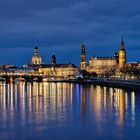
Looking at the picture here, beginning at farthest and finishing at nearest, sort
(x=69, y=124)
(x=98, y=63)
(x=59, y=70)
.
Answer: (x=59, y=70) < (x=98, y=63) < (x=69, y=124)

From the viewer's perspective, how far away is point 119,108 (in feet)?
116

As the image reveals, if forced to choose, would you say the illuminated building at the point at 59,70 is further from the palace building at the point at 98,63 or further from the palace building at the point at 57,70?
the palace building at the point at 98,63

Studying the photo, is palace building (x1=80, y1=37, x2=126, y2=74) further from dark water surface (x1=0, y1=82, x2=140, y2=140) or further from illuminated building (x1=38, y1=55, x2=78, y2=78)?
dark water surface (x1=0, y1=82, x2=140, y2=140)

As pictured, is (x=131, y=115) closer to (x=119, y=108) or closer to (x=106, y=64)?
(x=119, y=108)

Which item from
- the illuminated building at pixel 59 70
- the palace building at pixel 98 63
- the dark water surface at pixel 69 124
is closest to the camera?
the dark water surface at pixel 69 124

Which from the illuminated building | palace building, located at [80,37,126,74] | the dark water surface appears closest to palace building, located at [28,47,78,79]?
the illuminated building

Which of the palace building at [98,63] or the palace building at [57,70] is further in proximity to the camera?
the palace building at [57,70]

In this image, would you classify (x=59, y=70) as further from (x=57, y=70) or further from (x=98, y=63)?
(x=98, y=63)

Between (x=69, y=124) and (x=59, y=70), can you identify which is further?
(x=59, y=70)

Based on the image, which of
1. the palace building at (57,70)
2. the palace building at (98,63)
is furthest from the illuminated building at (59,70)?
the palace building at (98,63)

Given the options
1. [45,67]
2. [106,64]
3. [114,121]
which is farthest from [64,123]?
[45,67]

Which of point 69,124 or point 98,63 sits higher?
point 98,63

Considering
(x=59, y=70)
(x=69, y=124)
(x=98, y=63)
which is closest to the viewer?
(x=69, y=124)

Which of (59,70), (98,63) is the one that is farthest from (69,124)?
(59,70)
